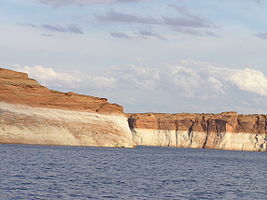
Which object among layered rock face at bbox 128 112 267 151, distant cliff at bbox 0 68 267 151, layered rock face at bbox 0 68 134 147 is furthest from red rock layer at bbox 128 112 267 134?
layered rock face at bbox 0 68 134 147

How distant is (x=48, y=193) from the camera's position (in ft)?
101

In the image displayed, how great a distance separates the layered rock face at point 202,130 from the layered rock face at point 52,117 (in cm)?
8237

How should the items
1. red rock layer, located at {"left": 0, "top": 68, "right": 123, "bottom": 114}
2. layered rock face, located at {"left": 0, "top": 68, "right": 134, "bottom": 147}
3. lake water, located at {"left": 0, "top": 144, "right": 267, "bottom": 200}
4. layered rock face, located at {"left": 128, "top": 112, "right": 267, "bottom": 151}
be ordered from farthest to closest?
layered rock face, located at {"left": 128, "top": 112, "right": 267, "bottom": 151} → red rock layer, located at {"left": 0, "top": 68, "right": 123, "bottom": 114} → layered rock face, located at {"left": 0, "top": 68, "right": 134, "bottom": 147} → lake water, located at {"left": 0, "top": 144, "right": 267, "bottom": 200}

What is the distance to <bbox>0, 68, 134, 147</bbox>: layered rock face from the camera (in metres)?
74.6

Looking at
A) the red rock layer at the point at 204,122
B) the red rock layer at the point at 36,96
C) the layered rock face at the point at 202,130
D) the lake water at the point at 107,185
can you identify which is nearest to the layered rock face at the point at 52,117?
the red rock layer at the point at 36,96

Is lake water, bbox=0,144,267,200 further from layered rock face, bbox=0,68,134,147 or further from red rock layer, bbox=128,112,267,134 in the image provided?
red rock layer, bbox=128,112,267,134

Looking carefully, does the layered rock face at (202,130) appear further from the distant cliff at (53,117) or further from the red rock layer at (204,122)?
the distant cliff at (53,117)

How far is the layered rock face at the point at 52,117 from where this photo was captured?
245ft

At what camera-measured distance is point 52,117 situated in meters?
78.8

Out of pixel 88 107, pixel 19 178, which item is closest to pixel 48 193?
pixel 19 178

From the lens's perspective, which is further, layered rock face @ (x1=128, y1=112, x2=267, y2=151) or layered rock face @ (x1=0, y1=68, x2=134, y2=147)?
layered rock face @ (x1=128, y1=112, x2=267, y2=151)

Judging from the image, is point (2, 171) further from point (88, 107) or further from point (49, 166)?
point (88, 107)

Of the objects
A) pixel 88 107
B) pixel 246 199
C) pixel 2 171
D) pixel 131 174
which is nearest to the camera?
pixel 246 199

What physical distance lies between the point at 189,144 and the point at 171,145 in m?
6.29
